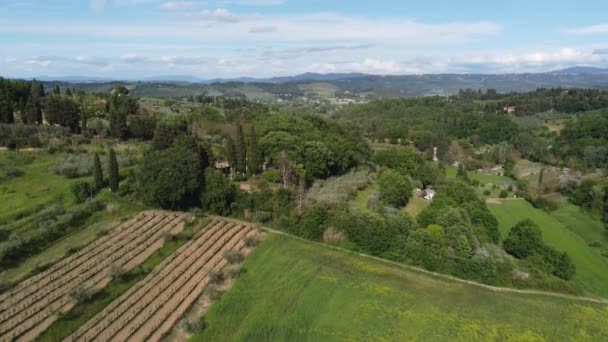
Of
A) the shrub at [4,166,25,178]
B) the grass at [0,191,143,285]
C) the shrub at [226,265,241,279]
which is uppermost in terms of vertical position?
the shrub at [4,166,25,178]

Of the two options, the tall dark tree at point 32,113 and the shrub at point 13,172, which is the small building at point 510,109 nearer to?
the tall dark tree at point 32,113

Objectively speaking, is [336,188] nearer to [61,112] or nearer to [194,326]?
[194,326]

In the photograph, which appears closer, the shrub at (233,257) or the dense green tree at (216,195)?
the shrub at (233,257)

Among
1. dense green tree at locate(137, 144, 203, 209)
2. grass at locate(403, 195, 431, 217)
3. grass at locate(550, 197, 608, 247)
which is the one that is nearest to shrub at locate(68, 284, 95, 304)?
dense green tree at locate(137, 144, 203, 209)

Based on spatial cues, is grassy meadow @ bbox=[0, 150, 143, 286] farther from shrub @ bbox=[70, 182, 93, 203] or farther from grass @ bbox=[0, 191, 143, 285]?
shrub @ bbox=[70, 182, 93, 203]

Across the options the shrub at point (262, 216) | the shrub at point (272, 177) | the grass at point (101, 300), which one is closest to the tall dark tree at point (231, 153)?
the shrub at point (272, 177)

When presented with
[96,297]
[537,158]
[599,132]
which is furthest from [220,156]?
[599,132]

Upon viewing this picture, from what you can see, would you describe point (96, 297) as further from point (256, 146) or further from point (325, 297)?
point (256, 146)

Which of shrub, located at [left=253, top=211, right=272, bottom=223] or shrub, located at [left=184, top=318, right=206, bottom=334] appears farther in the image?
shrub, located at [left=253, top=211, right=272, bottom=223]
